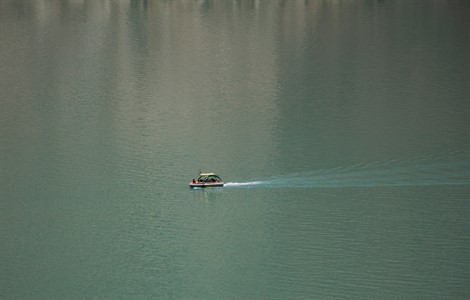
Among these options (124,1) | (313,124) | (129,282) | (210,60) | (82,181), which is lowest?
(129,282)

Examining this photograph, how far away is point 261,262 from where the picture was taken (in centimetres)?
870

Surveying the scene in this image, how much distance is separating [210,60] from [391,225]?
6204 mm

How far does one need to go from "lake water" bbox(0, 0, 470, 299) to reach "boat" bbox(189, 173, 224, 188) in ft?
0.19

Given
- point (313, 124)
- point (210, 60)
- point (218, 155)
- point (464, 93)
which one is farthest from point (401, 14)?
point (218, 155)

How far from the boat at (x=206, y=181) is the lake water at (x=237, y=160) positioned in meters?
0.06

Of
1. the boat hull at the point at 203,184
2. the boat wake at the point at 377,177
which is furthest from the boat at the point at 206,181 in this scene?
the boat wake at the point at 377,177

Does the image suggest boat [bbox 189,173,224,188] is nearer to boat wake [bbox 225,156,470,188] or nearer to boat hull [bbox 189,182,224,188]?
boat hull [bbox 189,182,224,188]

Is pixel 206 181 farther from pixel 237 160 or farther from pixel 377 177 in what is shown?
pixel 377 177

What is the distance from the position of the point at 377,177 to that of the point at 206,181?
1.37 m

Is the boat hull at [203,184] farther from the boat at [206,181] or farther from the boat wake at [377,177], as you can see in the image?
the boat wake at [377,177]

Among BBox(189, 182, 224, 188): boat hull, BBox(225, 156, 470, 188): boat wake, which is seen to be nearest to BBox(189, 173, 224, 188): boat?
BBox(189, 182, 224, 188): boat hull

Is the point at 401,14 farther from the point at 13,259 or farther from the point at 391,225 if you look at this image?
the point at 13,259

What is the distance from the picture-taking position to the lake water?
28.0ft

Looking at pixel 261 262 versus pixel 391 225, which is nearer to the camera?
pixel 261 262
